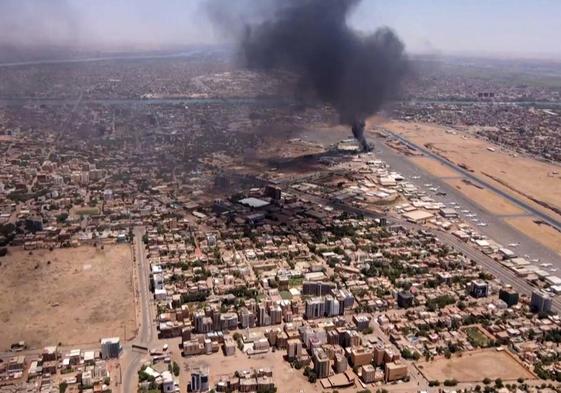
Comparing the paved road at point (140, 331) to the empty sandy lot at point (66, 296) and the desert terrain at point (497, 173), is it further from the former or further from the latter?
the desert terrain at point (497, 173)

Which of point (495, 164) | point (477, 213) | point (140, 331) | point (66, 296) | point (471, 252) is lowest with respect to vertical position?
point (495, 164)

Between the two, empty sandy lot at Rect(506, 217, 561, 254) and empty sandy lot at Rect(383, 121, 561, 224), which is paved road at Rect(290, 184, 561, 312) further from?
empty sandy lot at Rect(383, 121, 561, 224)

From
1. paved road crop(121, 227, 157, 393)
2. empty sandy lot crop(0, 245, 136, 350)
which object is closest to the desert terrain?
paved road crop(121, 227, 157, 393)

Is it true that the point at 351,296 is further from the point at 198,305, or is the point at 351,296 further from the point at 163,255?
the point at 163,255

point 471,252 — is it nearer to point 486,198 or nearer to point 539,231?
A: point 539,231

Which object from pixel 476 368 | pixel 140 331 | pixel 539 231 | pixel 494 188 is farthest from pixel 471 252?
pixel 140 331

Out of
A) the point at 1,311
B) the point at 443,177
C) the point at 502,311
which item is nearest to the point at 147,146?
the point at 443,177

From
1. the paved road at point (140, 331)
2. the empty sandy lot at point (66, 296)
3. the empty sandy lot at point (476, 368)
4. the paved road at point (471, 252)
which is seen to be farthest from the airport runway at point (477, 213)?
the empty sandy lot at point (66, 296)
